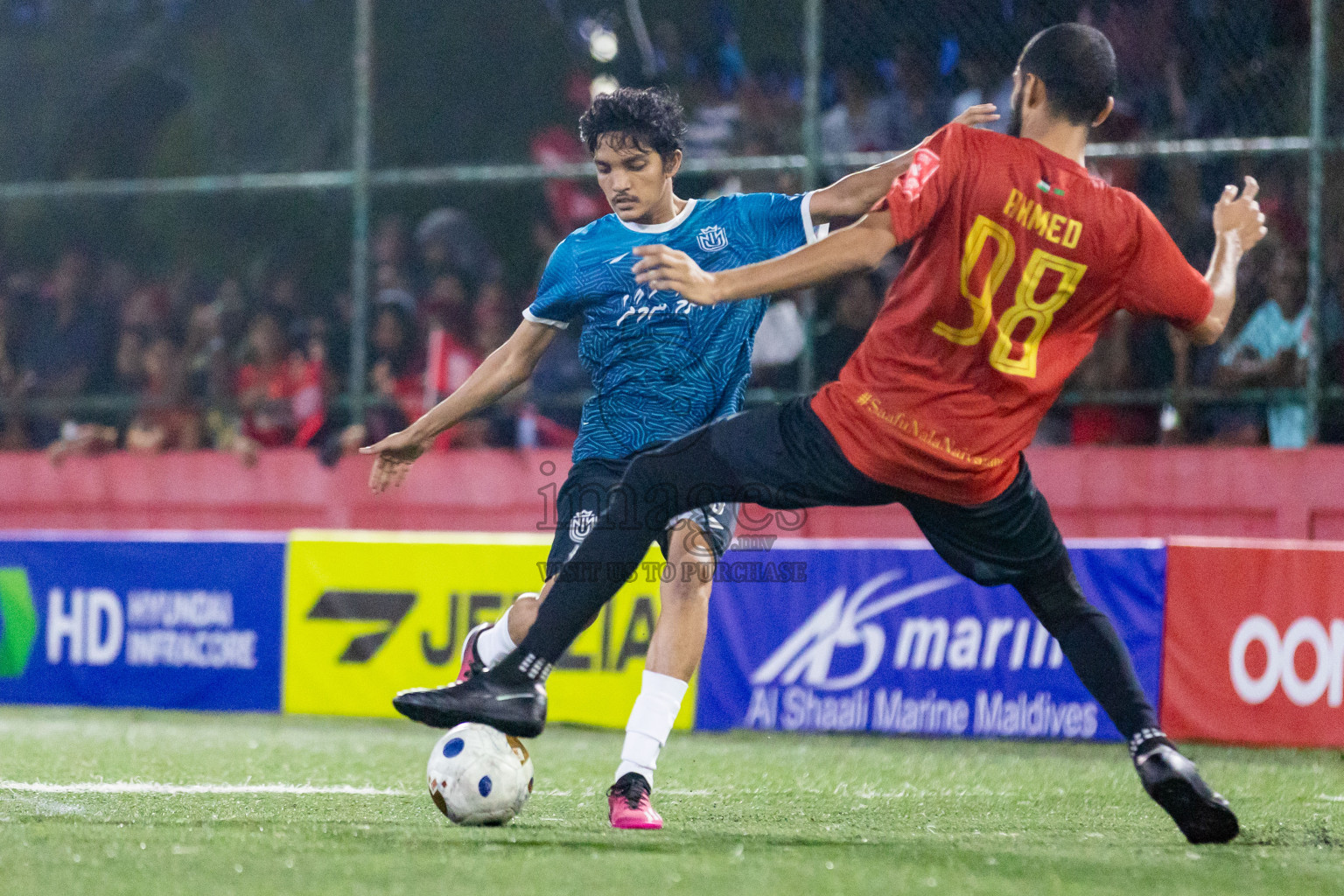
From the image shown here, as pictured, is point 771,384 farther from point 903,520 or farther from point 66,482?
point 66,482

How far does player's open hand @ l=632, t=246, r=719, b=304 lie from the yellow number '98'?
630 mm

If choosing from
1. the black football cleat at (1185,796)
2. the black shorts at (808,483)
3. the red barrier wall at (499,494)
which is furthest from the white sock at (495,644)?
the red barrier wall at (499,494)

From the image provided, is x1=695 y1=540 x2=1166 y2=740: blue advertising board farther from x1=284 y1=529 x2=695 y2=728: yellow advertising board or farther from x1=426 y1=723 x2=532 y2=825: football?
x1=426 y1=723 x2=532 y2=825: football

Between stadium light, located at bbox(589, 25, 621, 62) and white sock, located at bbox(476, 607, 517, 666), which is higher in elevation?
stadium light, located at bbox(589, 25, 621, 62)

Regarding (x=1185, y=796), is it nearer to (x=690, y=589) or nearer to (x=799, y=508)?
(x=799, y=508)

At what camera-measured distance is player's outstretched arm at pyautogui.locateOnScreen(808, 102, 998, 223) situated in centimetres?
482

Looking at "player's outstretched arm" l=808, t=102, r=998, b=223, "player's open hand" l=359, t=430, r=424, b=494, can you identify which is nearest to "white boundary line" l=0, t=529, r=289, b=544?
"player's open hand" l=359, t=430, r=424, b=494

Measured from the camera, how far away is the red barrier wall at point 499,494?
29.9 ft

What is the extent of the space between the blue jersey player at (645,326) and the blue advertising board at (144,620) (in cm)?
454

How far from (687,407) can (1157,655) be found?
13.2 ft

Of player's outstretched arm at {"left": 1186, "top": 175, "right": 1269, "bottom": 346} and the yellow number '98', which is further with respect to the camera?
player's outstretched arm at {"left": 1186, "top": 175, "right": 1269, "bottom": 346}

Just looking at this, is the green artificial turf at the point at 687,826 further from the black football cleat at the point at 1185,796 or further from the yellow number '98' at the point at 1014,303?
the yellow number '98' at the point at 1014,303

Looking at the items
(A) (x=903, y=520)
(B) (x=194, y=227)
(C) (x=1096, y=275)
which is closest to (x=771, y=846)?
(C) (x=1096, y=275)

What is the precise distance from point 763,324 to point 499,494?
6.52 ft
